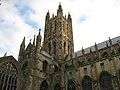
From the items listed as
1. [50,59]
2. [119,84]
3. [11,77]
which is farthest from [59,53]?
[119,84]

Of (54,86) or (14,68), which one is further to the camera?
(54,86)

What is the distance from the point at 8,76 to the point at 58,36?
21.9 metres

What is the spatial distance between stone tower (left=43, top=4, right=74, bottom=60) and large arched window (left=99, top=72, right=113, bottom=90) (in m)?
15.7

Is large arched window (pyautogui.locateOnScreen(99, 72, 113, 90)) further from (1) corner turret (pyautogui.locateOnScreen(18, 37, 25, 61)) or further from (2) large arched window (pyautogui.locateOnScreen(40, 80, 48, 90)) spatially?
(1) corner turret (pyautogui.locateOnScreen(18, 37, 25, 61))

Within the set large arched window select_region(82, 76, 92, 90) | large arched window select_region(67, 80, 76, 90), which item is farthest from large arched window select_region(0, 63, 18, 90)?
large arched window select_region(82, 76, 92, 90)

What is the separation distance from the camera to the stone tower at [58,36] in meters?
42.4

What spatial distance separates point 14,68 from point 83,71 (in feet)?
40.8

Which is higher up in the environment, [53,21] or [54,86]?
[53,21]

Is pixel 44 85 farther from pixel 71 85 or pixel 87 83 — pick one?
pixel 87 83

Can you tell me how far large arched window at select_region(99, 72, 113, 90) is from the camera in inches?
966

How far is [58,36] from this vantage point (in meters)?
44.3

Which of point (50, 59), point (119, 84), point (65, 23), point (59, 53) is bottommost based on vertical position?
point (119, 84)

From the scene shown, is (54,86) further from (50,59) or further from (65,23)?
(65,23)

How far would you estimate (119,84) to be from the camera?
23.1 metres
